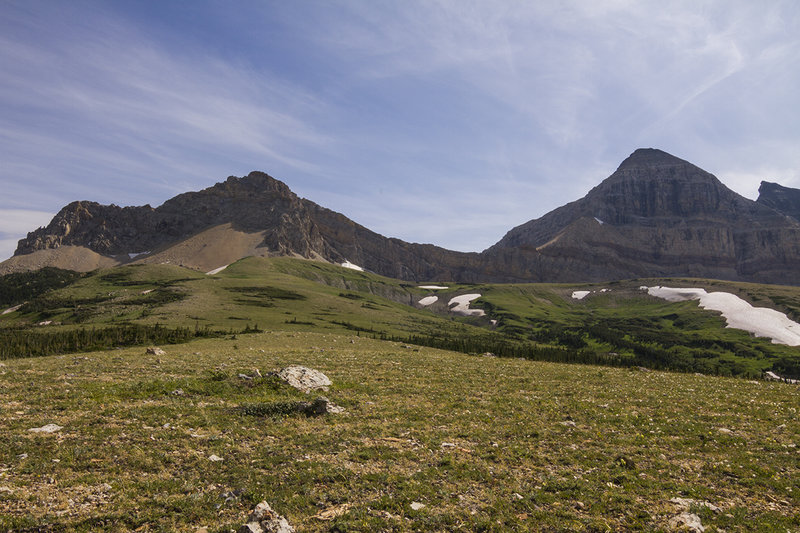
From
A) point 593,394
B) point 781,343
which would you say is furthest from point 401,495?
point 781,343

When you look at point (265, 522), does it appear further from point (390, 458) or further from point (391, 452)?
point (391, 452)

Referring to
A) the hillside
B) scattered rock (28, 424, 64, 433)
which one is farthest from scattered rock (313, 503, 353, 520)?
scattered rock (28, 424, 64, 433)

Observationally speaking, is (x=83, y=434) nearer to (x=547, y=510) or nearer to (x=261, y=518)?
(x=261, y=518)

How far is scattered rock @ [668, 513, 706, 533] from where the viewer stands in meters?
9.29

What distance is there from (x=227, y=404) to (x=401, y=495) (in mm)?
11907

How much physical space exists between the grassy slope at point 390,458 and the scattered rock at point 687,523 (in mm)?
291

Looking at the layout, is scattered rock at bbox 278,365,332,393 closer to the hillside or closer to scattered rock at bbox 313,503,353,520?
the hillside

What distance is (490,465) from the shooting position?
1312 cm

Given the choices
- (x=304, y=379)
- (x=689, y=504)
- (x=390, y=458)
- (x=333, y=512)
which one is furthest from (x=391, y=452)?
(x=304, y=379)

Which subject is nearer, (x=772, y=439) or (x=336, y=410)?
(x=772, y=439)

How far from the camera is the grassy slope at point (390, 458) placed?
9.82 meters

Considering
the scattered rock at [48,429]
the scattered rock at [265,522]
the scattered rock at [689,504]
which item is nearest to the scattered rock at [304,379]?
the scattered rock at [48,429]

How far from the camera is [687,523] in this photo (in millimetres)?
9484

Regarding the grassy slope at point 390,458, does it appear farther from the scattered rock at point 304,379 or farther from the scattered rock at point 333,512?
the scattered rock at point 304,379
